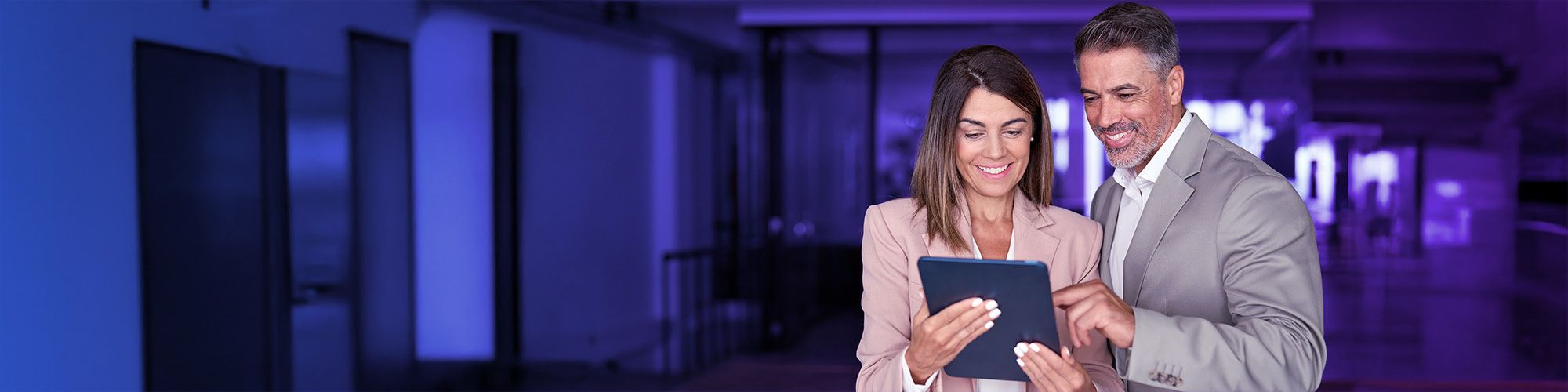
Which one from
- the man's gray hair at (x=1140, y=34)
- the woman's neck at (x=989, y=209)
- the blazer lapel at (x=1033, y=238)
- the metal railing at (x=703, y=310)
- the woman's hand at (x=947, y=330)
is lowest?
the metal railing at (x=703, y=310)

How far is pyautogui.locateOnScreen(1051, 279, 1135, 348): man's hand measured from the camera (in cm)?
137

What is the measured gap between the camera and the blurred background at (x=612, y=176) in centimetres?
360

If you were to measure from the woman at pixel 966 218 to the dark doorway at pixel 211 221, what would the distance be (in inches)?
126

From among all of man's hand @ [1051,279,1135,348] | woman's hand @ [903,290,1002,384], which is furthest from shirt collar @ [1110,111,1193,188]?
woman's hand @ [903,290,1002,384]

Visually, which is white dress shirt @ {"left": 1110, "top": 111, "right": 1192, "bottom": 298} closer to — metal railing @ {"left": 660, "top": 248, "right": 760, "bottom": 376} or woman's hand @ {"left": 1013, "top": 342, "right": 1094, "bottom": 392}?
woman's hand @ {"left": 1013, "top": 342, "right": 1094, "bottom": 392}

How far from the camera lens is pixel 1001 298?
137 cm

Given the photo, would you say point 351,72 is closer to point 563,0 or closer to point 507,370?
point 563,0

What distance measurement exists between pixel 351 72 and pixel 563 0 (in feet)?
5.52

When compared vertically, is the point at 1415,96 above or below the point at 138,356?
above

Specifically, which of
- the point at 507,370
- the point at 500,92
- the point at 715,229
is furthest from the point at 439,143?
the point at 715,229

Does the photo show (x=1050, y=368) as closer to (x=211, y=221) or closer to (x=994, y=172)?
(x=994, y=172)

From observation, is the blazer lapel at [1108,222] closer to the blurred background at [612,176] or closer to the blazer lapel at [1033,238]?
the blazer lapel at [1033,238]

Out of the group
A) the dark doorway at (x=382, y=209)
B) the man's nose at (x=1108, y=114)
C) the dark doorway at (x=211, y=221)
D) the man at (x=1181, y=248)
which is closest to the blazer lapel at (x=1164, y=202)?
the man at (x=1181, y=248)

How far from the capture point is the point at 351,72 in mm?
4641
